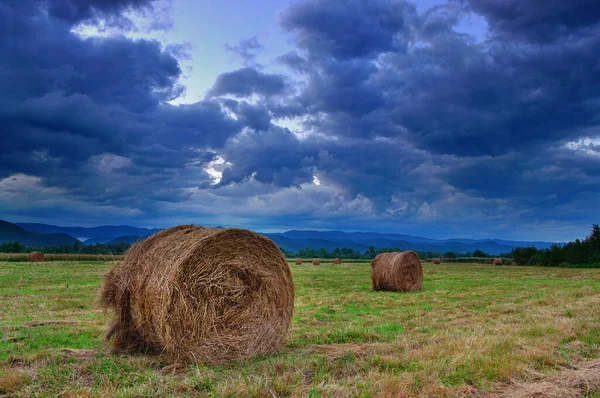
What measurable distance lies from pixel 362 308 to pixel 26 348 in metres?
8.95

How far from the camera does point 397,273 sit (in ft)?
67.4

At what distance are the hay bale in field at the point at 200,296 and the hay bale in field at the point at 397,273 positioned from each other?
508 inches

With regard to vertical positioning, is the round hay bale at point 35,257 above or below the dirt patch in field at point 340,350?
above

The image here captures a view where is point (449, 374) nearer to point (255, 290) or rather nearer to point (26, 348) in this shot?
point (255, 290)

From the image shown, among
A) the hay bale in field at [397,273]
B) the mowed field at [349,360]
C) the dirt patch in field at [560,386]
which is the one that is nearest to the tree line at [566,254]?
the hay bale in field at [397,273]

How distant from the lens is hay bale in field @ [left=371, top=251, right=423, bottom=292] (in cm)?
2056

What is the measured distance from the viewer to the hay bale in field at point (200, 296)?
709 centimetres

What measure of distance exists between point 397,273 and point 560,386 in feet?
49.3

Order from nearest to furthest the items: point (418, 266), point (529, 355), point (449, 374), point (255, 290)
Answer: point (449, 374) < point (529, 355) < point (255, 290) < point (418, 266)

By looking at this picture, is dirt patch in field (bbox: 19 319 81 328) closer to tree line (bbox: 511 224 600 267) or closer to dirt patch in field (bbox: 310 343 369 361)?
dirt patch in field (bbox: 310 343 369 361)

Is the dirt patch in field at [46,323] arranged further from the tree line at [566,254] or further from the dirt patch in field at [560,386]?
the tree line at [566,254]

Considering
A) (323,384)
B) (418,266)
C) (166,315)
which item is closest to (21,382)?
(166,315)

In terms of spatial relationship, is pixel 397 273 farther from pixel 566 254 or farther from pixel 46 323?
pixel 566 254

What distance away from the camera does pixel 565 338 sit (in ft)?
27.1
